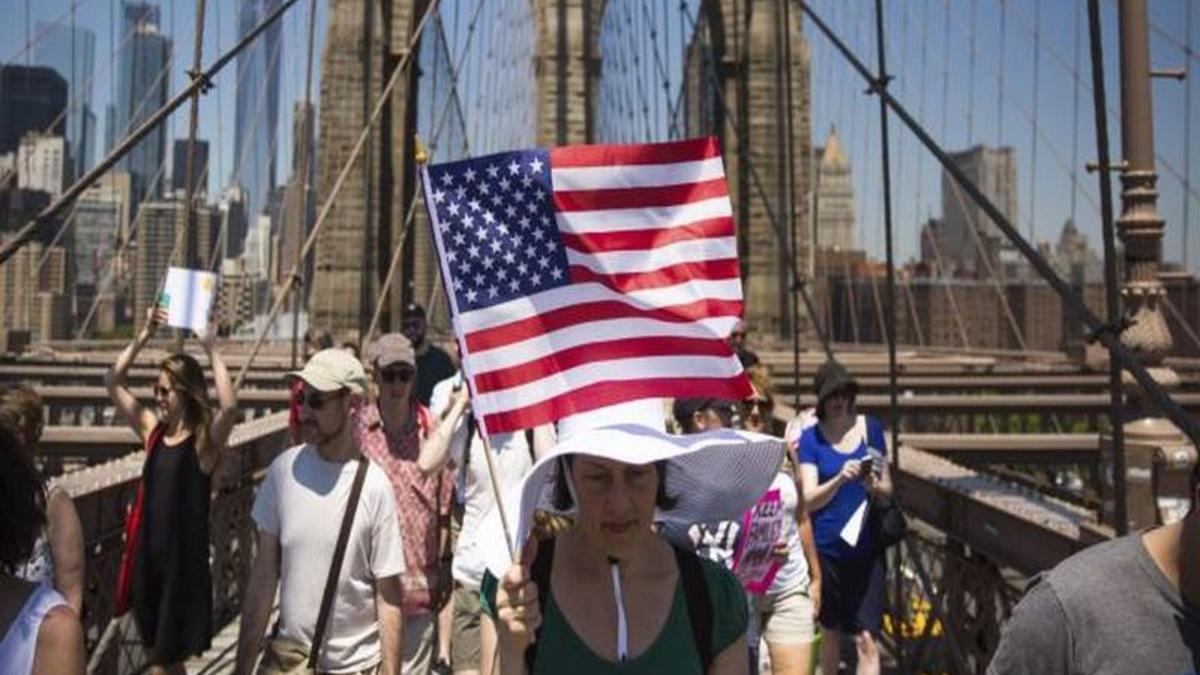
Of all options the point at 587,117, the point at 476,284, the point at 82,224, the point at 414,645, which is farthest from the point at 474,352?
the point at 82,224

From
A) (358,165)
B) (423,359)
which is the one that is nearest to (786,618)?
(423,359)

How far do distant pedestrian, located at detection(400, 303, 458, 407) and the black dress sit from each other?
296 cm

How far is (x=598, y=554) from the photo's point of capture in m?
1.99

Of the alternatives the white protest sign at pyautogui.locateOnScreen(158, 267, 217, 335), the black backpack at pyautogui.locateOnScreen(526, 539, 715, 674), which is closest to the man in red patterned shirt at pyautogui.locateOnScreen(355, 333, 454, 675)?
the white protest sign at pyautogui.locateOnScreen(158, 267, 217, 335)

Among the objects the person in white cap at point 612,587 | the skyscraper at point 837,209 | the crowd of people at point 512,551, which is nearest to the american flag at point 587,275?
the crowd of people at point 512,551

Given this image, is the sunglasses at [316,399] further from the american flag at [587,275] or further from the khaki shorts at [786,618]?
the khaki shorts at [786,618]

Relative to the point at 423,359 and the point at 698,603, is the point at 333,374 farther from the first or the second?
the point at 423,359

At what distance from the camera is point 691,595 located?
6.49 feet

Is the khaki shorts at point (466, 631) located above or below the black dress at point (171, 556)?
below

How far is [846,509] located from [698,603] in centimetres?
235

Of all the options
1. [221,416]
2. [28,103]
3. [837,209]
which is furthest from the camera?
[837,209]

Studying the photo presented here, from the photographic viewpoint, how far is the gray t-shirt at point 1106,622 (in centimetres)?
157

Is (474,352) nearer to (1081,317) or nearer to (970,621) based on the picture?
(1081,317)

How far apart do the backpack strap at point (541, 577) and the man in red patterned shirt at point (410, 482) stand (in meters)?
1.64
